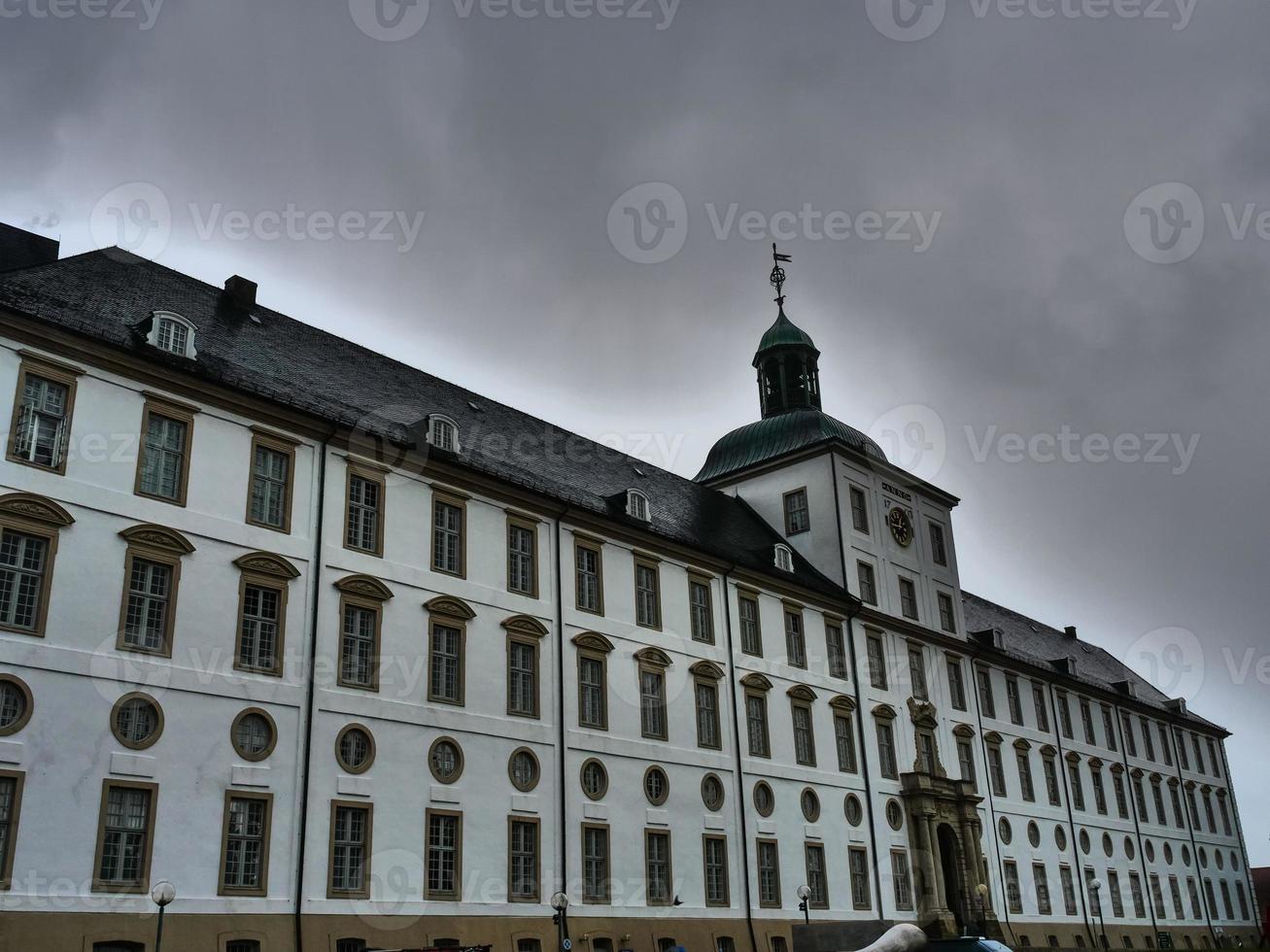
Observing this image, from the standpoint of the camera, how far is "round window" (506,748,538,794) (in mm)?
30938

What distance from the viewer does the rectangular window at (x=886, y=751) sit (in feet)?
146

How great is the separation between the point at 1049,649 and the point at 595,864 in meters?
39.7

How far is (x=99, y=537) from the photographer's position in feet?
80.1

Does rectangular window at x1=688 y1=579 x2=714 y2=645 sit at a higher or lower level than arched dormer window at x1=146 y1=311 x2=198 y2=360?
lower

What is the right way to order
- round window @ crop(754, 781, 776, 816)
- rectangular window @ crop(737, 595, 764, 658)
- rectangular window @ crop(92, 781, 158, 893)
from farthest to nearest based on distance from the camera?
rectangular window @ crop(737, 595, 764, 658)
round window @ crop(754, 781, 776, 816)
rectangular window @ crop(92, 781, 158, 893)

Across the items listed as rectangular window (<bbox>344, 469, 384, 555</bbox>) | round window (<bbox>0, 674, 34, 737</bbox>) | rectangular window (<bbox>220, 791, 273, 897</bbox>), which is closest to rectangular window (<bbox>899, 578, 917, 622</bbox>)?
rectangular window (<bbox>344, 469, 384, 555</bbox>)

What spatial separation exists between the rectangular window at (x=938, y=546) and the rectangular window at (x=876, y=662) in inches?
271

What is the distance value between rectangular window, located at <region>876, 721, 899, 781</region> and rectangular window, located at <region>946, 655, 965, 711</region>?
5.48 metres

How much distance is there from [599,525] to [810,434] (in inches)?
622

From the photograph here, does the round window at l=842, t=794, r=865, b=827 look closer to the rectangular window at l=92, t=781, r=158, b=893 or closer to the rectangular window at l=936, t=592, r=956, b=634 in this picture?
the rectangular window at l=936, t=592, r=956, b=634

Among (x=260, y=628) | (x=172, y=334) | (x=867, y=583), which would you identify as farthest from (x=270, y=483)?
(x=867, y=583)

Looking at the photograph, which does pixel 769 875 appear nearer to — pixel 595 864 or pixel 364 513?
pixel 595 864

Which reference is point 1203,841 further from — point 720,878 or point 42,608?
point 42,608

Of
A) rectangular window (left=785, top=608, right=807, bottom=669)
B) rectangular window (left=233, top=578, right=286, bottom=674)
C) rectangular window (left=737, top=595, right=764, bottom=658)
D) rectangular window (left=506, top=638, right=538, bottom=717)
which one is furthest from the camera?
rectangular window (left=785, top=608, right=807, bottom=669)
